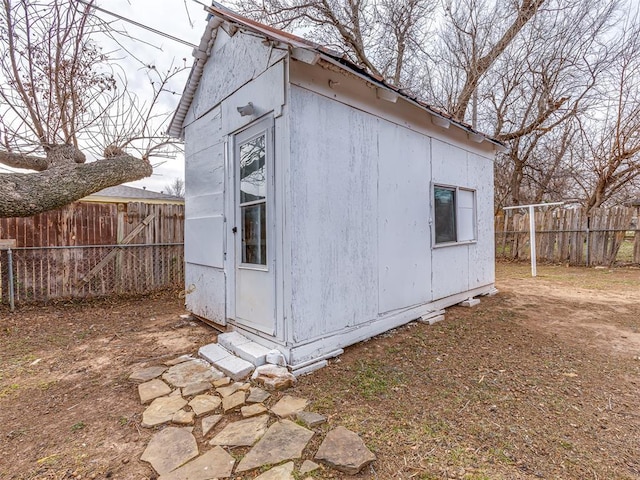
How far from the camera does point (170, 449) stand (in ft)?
6.51

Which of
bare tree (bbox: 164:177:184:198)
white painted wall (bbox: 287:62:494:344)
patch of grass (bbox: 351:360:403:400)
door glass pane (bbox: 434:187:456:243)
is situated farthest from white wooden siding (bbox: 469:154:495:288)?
bare tree (bbox: 164:177:184:198)

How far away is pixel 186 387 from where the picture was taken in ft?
9.06

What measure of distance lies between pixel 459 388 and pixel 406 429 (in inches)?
33.4

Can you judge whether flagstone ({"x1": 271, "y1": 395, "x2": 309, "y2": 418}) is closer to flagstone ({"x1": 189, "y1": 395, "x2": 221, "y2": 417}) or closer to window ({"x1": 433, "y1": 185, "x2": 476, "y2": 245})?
flagstone ({"x1": 189, "y1": 395, "x2": 221, "y2": 417})

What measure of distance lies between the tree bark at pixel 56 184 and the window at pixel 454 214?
4918mm

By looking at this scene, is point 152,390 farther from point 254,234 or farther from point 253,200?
point 253,200

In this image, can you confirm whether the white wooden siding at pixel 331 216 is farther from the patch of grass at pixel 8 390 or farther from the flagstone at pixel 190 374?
the patch of grass at pixel 8 390

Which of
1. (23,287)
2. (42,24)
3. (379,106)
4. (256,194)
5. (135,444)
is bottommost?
(135,444)

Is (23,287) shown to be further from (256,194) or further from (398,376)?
(398,376)

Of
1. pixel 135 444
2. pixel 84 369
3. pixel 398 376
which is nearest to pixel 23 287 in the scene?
pixel 84 369

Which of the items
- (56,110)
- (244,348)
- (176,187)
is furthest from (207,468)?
(176,187)

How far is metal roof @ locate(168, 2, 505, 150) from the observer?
291 centimetres

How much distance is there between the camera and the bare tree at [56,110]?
3.81 meters

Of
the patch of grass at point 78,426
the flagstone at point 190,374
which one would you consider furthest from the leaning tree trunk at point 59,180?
the patch of grass at point 78,426
